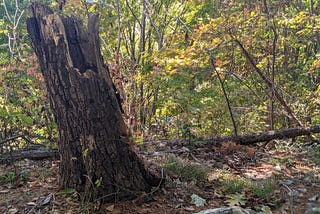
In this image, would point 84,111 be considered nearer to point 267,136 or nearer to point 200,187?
point 200,187

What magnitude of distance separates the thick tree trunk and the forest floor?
0.18 metres

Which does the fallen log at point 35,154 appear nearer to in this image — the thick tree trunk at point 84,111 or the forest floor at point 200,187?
the forest floor at point 200,187

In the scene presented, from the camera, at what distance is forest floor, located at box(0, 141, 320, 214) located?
244cm

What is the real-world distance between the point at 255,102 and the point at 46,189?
19.6 feet

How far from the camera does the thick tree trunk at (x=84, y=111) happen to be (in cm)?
235

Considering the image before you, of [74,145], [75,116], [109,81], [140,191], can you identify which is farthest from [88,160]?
[109,81]

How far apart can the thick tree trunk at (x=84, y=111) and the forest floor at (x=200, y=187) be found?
7.0 inches

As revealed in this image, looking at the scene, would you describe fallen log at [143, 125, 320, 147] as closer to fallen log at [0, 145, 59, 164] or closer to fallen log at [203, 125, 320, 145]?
fallen log at [203, 125, 320, 145]

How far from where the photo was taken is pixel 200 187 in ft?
9.77

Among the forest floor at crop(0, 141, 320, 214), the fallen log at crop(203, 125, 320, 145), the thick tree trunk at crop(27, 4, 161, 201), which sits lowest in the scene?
the forest floor at crop(0, 141, 320, 214)

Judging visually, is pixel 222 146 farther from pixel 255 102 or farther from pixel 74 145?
pixel 255 102

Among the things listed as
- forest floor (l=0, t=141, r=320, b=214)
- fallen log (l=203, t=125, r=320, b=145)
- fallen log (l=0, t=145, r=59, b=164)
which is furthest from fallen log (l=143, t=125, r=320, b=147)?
fallen log (l=0, t=145, r=59, b=164)

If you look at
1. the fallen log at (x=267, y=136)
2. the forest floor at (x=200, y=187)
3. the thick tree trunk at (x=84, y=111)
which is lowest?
the forest floor at (x=200, y=187)

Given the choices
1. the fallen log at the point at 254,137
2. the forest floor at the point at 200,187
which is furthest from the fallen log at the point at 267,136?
the forest floor at the point at 200,187
